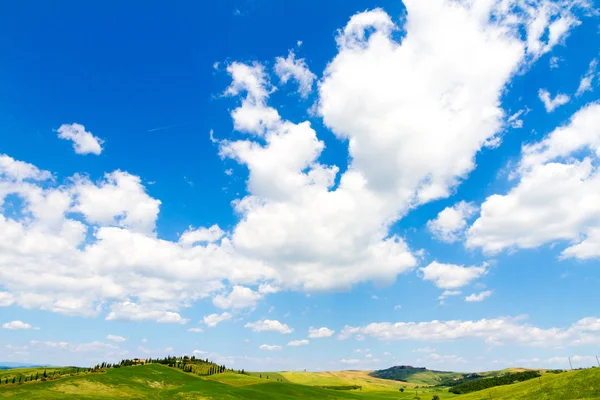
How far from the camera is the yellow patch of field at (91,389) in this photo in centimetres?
11051

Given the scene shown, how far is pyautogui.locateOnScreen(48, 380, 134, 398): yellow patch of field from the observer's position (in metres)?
111

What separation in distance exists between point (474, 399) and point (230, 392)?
93.6 m

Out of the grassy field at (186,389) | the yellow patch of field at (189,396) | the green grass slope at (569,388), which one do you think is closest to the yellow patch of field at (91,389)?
the grassy field at (186,389)

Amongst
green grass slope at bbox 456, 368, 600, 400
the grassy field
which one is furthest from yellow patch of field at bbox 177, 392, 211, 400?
green grass slope at bbox 456, 368, 600, 400

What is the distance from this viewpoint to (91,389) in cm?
11762

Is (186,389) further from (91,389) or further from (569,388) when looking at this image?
(569,388)

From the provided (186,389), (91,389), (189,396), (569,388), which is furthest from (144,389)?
(569,388)

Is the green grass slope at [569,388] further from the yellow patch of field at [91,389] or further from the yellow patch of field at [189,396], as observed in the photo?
the yellow patch of field at [91,389]

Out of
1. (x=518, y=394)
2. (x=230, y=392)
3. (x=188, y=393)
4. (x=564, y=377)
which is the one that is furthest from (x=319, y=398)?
(x=564, y=377)

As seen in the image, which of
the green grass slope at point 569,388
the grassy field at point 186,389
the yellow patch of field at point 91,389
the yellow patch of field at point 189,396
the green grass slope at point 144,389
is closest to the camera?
the green grass slope at point 569,388

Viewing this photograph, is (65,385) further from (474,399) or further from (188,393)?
(474,399)

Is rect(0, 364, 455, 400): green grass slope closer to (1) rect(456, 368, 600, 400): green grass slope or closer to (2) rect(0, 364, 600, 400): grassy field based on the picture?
(2) rect(0, 364, 600, 400): grassy field

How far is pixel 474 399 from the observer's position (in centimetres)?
13100

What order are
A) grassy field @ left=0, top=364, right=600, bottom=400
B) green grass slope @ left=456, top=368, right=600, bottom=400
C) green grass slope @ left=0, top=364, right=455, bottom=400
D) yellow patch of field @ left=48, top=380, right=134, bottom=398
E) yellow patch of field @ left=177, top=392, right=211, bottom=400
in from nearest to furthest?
green grass slope @ left=456, top=368, right=600, bottom=400
grassy field @ left=0, top=364, right=600, bottom=400
green grass slope @ left=0, top=364, right=455, bottom=400
yellow patch of field @ left=48, top=380, right=134, bottom=398
yellow patch of field @ left=177, top=392, right=211, bottom=400
